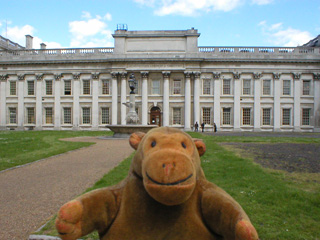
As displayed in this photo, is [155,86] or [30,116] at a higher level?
[155,86]

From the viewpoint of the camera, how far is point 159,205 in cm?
177

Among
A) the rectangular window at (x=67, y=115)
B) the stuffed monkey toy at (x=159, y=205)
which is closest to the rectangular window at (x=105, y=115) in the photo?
the rectangular window at (x=67, y=115)

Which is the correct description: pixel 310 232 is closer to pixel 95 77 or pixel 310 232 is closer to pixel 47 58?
pixel 95 77

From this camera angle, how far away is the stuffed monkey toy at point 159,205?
4.95 ft

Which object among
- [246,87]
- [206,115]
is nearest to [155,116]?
[206,115]

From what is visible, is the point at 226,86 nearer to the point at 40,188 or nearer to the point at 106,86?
the point at 106,86

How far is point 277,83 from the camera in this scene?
32469 millimetres

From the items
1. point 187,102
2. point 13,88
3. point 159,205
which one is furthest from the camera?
point 13,88

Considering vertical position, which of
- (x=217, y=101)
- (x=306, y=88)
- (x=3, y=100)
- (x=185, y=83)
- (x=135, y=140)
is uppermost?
(x=185, y=83)

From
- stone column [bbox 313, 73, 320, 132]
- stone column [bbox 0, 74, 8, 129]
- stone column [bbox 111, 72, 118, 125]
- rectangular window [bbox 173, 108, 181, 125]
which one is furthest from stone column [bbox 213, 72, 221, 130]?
stone column [bbox 0, 74, 8, 129]

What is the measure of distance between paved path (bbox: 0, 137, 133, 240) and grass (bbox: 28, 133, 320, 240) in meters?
0.45

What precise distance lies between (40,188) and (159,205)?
4727 millimetres

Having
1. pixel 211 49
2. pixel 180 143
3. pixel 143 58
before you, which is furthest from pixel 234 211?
pixel 211 49

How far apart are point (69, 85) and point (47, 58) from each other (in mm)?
4988
